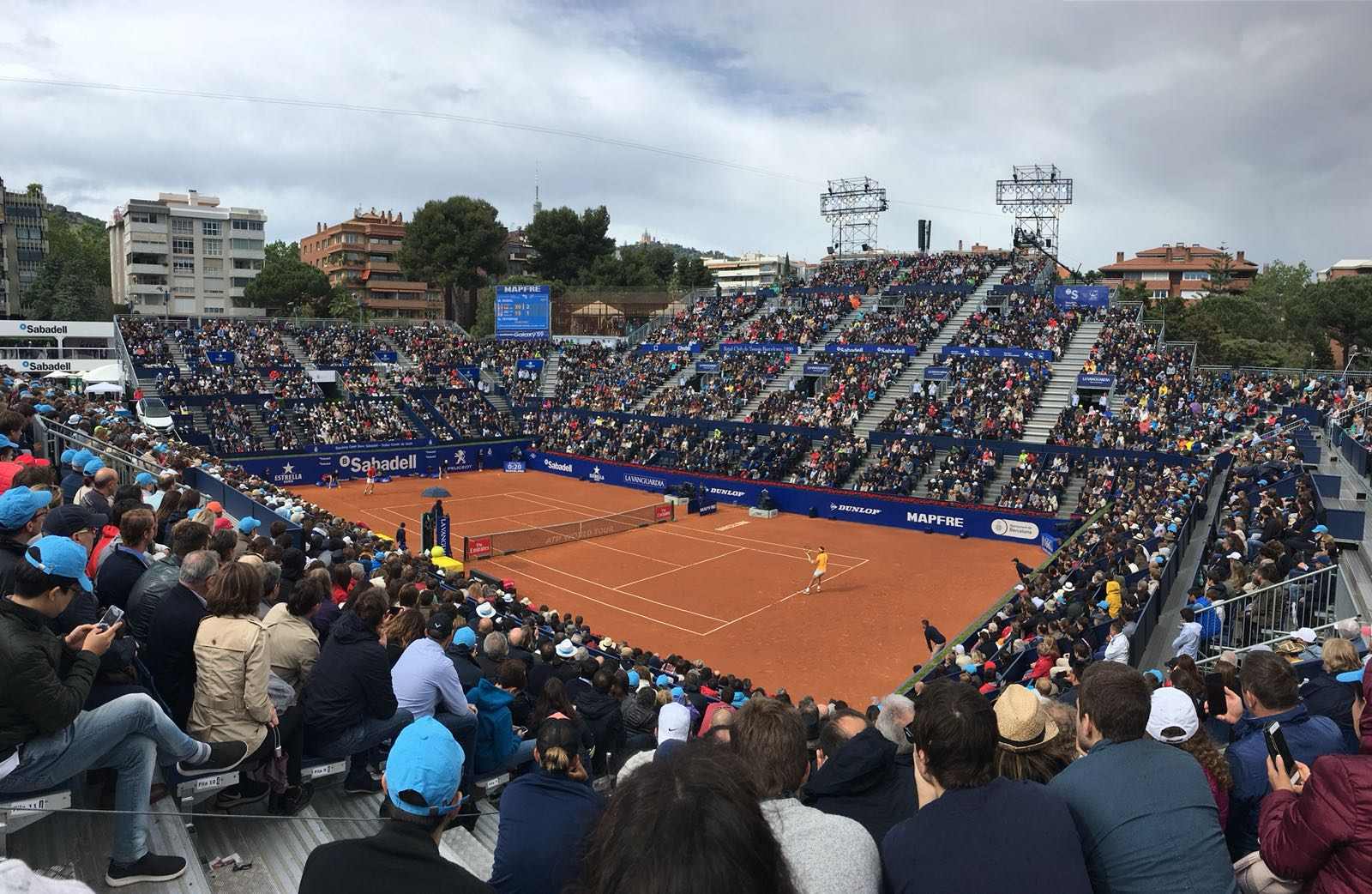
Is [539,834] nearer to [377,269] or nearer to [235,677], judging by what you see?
[235,677]

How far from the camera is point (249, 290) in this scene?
85.6 m

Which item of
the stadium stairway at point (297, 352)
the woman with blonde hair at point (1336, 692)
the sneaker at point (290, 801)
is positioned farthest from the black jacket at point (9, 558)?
the stadium stairway at point (297, 352)

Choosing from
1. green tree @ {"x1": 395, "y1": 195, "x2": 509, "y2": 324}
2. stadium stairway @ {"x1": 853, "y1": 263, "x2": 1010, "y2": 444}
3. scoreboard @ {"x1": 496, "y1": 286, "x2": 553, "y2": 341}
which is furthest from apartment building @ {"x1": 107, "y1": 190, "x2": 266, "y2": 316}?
stadium stairway @ {"x1": 853, "y1": 263, "x2": 1010, "y2": 444}

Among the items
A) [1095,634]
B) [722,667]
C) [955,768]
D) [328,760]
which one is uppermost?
[955,768]

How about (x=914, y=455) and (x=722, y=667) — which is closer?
(x=722, y=667)

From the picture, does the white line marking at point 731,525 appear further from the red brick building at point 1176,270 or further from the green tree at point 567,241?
the red brick building at point 1176,270

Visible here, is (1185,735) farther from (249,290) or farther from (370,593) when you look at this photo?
(249,290)

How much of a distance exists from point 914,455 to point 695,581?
1485cm

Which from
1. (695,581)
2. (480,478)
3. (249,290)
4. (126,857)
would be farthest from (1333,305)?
(249,290)

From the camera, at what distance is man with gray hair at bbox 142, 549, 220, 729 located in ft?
17.0

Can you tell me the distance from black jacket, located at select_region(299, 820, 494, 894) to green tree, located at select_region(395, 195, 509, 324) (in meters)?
81.2

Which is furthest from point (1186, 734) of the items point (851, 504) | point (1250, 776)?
point (851, 504)

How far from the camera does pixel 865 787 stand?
3693 millimetres

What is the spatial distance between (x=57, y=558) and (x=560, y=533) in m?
29.5
